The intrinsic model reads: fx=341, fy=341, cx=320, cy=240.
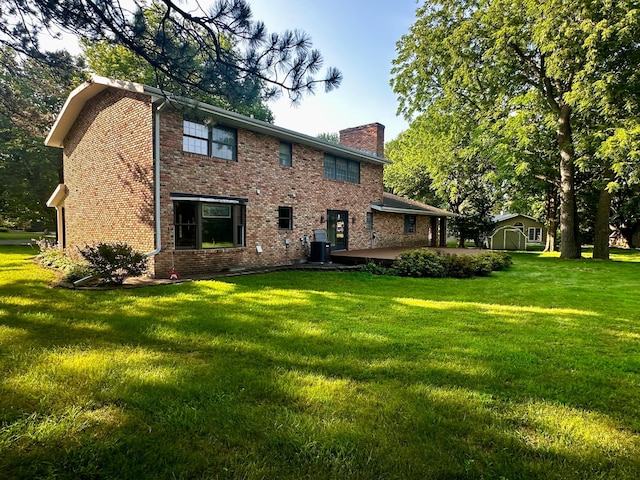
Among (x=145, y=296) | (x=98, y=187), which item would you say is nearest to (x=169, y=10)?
(x=145, y=296)

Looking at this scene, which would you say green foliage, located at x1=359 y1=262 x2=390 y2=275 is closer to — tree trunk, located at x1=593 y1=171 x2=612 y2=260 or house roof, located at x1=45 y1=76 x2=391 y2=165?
house roof, located at x1=45 y1=76 x2=391 y2=165

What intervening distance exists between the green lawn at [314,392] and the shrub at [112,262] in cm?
198

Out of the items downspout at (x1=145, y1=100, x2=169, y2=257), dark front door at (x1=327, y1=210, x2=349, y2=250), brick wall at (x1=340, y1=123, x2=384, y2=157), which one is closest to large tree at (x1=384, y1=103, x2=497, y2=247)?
brick wall at (x1=340, y1=123, x2=384, y2=157)

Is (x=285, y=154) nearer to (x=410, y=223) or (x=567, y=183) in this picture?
(x=410, y=223)

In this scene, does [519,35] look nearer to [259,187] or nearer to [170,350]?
[259,187]

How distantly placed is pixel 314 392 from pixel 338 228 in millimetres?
Result: 13038

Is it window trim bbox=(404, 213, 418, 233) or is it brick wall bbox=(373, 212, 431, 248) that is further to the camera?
window trim bbox=(404, 213, 418, 233)

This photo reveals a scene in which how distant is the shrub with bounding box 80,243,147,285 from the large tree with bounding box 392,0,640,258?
16876 mm

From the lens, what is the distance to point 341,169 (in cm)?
1616

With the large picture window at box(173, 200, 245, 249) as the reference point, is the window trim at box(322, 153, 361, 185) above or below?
above

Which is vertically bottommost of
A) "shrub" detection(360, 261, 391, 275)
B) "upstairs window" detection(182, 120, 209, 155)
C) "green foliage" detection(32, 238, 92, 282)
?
"shrub" detection(360, 261, 391, 275)

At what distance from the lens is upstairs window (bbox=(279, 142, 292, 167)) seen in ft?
43.4

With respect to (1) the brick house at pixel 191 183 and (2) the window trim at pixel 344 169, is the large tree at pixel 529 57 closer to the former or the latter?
(2) the window trim at pixel 344 169

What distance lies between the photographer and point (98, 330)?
16.3 ft
